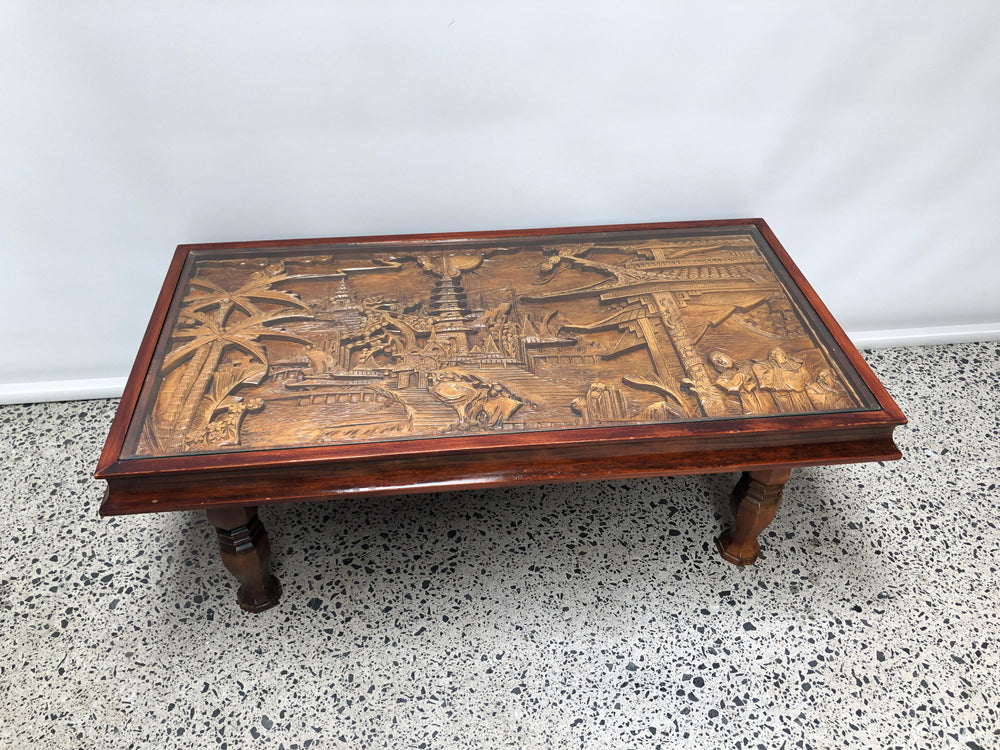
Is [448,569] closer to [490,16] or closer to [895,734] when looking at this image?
[895,734]

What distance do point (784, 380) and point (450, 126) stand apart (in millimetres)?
963

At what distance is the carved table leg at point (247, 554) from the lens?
1485 mm

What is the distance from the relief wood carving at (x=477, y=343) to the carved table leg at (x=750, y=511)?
0.20 metres

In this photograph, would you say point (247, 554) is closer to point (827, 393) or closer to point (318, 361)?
point (318, 361)

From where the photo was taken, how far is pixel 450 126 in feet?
5.76

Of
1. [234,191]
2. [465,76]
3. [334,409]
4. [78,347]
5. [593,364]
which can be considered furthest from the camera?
[78,347]

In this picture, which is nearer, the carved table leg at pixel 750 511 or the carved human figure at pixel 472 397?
the carved human figure at pixel 472 397

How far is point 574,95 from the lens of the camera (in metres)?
1.74

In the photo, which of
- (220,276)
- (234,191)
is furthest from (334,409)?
(234,191)

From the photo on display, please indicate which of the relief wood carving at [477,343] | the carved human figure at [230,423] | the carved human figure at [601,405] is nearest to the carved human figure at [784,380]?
the relief wood carving at [477,343]

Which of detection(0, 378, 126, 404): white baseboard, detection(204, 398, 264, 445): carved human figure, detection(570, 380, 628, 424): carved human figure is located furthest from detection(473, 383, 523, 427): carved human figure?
detection(0, 378, 126, 404): white baseboard

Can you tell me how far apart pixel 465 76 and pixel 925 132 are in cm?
121

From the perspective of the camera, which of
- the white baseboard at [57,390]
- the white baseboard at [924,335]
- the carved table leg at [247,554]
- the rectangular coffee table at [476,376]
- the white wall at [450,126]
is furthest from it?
the white baseboard at [924,335]

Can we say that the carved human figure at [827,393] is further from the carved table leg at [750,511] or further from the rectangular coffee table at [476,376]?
the carved table leg at [750,511]
